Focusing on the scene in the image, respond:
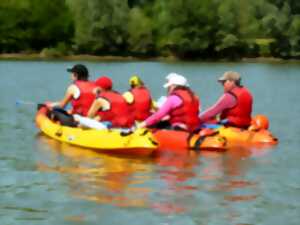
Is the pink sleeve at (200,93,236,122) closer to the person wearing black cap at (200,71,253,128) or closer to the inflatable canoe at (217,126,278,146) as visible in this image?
the person wearing black cap at (200,71,253,128)

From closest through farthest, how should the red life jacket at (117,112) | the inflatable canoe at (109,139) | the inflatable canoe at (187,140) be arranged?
the inflatable canoe at (109,139) → the inflatable canoe at (187,140) → the red life jacket at (117,112)

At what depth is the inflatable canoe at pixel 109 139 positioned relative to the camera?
16219 mm

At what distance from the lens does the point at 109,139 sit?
54.9 ft

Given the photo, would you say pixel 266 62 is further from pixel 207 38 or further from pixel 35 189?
pixel 35 189

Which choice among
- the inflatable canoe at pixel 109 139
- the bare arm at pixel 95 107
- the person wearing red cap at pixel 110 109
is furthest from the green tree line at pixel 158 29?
the bare arm at pixel 95 107

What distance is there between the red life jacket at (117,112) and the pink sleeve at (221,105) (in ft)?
5.22

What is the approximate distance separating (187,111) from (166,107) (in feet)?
1.31

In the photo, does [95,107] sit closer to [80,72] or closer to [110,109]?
Result: [110,109]

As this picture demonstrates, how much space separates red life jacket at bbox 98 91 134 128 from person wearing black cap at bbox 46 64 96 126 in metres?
0.99

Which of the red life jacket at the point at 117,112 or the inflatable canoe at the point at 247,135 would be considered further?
the inflatable canoe at the point at 247,135

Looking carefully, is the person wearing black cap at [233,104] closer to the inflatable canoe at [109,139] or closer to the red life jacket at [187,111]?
the red life jacket at [187,111]

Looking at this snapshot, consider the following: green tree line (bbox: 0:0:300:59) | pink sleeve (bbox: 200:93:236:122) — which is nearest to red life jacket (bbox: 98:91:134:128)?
pink sleeve (bbox: 200:93:236:122)

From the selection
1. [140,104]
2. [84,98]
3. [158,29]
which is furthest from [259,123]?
[158,29]

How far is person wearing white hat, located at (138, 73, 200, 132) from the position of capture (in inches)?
676
